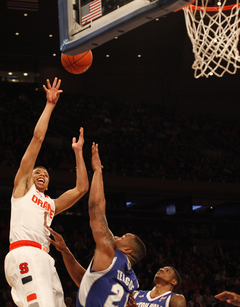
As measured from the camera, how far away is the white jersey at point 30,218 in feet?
12.1

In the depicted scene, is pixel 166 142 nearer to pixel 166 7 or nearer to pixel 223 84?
pixel 223 84

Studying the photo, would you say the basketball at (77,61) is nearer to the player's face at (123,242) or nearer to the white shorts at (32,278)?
the white shorts at (32,278)

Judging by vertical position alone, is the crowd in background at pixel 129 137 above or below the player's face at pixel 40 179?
above

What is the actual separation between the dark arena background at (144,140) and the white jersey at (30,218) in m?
5.13

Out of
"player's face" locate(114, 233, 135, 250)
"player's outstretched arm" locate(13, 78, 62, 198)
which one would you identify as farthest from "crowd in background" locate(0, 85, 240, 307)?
"player's face" locate(114, 233, 135, 250)

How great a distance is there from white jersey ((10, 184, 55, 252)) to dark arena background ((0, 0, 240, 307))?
5128mm

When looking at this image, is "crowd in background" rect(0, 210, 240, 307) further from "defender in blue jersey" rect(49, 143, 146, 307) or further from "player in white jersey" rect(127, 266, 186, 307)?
"defender in blue jersey" rect(49, 143, 146, 307)

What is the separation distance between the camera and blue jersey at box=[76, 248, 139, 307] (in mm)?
2939

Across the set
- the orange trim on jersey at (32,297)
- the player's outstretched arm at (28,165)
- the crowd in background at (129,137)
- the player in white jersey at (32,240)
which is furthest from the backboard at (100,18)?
the crowd in background at (129,137)

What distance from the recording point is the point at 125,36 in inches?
723

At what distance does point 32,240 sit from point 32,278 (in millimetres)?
343

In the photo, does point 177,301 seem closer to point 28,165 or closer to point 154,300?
point 154,300

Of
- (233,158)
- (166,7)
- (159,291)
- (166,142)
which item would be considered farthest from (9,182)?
(166,7)

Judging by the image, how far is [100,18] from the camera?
3873mm
